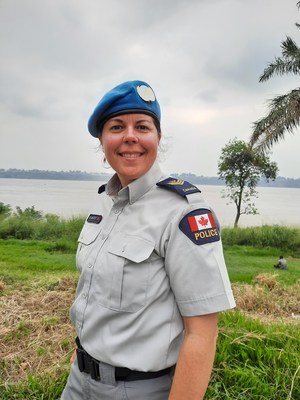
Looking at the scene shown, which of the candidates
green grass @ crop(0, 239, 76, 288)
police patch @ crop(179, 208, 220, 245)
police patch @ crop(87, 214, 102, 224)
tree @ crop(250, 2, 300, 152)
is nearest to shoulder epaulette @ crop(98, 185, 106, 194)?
police patch @ crop(87, 214, 102, 224)

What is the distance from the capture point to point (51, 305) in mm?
3570

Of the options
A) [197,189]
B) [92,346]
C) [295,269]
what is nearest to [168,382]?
[92,346]

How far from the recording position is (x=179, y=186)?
1239 millimetres

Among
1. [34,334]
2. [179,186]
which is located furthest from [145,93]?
[34,334]

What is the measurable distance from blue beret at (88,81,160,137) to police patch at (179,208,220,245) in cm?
39

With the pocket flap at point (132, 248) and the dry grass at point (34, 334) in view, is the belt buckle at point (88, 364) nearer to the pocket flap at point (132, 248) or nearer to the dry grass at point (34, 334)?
the pocket flap at point (132, 248)

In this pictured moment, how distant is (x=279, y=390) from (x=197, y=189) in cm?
151

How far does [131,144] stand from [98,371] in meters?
0.77

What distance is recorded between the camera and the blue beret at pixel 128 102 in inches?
50.4

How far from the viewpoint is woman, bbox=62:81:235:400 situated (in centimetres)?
110

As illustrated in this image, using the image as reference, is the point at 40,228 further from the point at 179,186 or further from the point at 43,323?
the point at 179,186

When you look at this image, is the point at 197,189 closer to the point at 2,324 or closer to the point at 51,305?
the point at 2,324

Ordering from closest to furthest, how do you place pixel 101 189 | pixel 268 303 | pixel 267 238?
1. pixel 101 189
2. pixel 268 303
3. pixel 267 238

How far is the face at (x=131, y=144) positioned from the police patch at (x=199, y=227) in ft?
0.87
